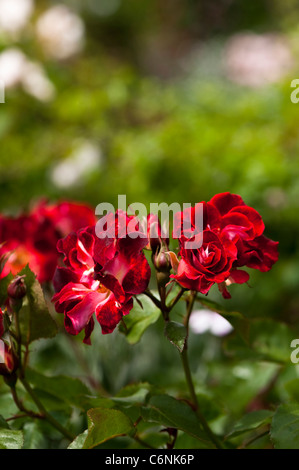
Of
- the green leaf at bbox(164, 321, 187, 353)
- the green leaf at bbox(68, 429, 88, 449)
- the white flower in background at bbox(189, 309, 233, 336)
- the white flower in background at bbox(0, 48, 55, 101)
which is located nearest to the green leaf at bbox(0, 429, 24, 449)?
the green leaf at bbox(68, 429, 88, 449)

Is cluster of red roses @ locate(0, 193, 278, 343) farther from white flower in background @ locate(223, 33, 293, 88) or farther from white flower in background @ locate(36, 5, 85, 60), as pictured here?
white flower in background @ locate(223, 33, 293, 88)

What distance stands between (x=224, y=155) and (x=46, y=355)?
69cm

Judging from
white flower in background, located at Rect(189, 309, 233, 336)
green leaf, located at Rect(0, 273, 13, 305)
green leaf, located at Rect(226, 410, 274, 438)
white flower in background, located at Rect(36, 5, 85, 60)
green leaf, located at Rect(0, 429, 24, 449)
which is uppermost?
white flower in background, located at Rect(36, 5, 85, 60)

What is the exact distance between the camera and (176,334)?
487mm

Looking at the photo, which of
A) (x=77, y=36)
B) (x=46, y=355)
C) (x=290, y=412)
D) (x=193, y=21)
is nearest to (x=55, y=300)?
(x=290, y=412)

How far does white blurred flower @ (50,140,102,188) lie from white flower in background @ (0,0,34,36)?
753mm

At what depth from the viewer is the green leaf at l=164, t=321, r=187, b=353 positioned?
1.56 ft

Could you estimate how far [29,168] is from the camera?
1623 mm

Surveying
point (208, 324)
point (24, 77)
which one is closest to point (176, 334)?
point (208, 324)

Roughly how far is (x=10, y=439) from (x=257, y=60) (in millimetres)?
2914

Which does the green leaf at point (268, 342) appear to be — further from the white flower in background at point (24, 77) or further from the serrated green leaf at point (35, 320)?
the white flower in background at point (24, 77)

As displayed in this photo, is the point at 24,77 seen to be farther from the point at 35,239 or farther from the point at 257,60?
the point at 257,60

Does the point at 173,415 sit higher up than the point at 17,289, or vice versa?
the point at 17,289

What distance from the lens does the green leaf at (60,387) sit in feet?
1.96
